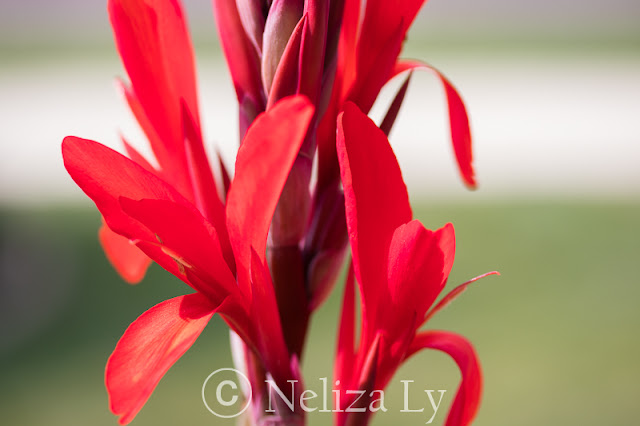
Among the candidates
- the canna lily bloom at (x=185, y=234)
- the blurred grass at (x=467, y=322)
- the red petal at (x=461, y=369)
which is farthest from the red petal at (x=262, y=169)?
the blurred grass at (x=467, y=322)

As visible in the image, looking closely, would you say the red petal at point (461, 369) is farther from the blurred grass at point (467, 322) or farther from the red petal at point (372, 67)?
the blurred grass at point (467, 322)

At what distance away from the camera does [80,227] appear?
2.59 m

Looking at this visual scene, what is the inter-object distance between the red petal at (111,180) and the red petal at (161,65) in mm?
62

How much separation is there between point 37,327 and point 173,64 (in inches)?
79.5

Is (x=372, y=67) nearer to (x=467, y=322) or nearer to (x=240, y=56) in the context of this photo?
(x=240, y=56)

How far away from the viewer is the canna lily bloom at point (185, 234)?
0.25 m

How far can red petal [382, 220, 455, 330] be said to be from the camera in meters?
0.28

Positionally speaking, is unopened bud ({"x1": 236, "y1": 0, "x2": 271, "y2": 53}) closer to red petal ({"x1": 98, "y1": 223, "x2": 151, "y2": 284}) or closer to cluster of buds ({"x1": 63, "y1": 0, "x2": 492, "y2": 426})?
cluster of buds ({"x1": 63, "y1": 0, "x2": 492, "y2": 426})

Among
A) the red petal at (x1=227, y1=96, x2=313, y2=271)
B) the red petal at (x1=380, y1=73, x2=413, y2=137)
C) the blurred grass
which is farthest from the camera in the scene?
the blurred grass

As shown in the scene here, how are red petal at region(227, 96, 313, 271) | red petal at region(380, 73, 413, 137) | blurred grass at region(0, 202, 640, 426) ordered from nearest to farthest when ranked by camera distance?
1. red petal at region(227, 96, 313, 271)
2. red petal at region(380, 73, 413, 137)
3. blurred grass at region(0, 202, 640, 426)

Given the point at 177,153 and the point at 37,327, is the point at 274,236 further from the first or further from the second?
the point at 37,327

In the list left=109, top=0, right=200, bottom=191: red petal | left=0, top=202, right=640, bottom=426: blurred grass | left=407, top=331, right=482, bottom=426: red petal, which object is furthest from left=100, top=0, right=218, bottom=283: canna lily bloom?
left=0, top=202, right=640, bottom=426: blurred grass

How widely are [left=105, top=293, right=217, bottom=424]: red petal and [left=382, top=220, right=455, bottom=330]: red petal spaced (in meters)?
0.08

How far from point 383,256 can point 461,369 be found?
9cm
